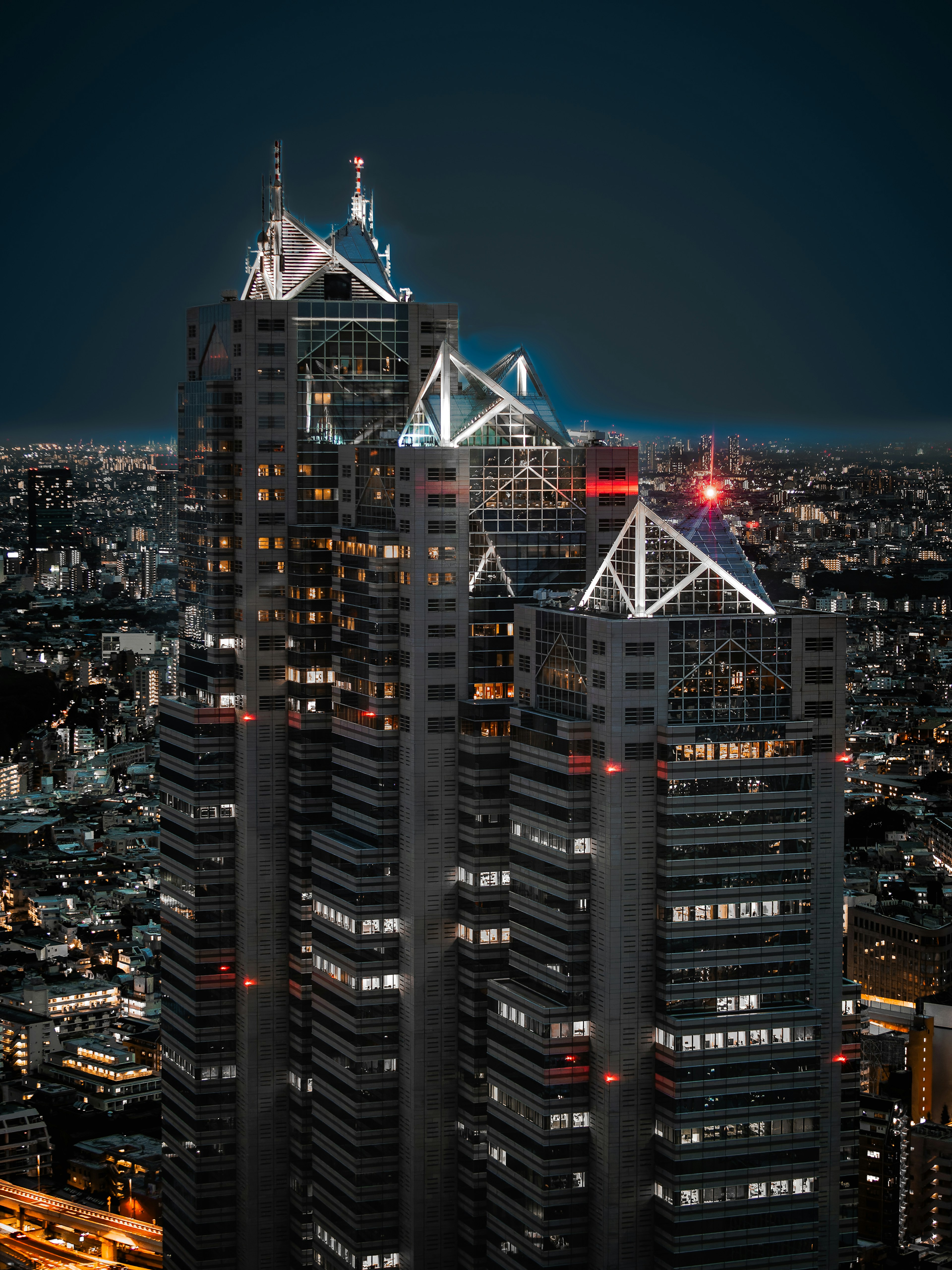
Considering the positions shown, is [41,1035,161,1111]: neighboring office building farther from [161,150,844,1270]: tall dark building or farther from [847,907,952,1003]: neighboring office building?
[847,907,952,1003]: neighboring office building

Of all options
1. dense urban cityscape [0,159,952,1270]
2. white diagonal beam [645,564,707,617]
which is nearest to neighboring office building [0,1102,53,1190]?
dense urban cityscape [0,159,952,1270]

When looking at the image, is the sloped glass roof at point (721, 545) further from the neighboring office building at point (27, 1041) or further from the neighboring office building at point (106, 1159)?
the neighboring office building at point (27, 1041)

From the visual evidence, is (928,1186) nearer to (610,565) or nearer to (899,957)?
(899,957)

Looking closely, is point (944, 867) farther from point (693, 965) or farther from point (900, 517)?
point (693, 965)

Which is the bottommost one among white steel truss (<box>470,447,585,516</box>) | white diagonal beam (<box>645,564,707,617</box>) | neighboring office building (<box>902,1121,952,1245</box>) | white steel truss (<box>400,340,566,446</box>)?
neighboring office building (<box>902,1121,952,1245</box>)

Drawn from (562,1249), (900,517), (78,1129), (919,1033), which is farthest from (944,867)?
(562,1249)

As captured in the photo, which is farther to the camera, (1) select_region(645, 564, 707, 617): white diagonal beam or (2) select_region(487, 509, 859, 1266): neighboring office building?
(1) select_region(645, 564, 707, 617): white diagonal beam

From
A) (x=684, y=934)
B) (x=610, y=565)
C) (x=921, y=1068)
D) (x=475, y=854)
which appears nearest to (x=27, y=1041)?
(x=921, y=1068)

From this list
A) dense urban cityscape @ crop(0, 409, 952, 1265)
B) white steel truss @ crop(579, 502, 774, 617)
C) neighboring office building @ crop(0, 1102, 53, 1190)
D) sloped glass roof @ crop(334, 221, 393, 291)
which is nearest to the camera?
white steel truss @ crop(579, 502, 774, 617)

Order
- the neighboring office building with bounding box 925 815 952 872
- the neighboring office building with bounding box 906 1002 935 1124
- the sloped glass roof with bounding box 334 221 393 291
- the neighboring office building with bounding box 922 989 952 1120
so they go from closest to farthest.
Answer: the sloped glass roof with bounding box 334 221 393 291 → the neighboring office building with bounding box 906 1002 935 1124 → the neighboring office building with bounding box 922 989 952 1120 → the neighboring office building with bounding box 925 815 952 872
